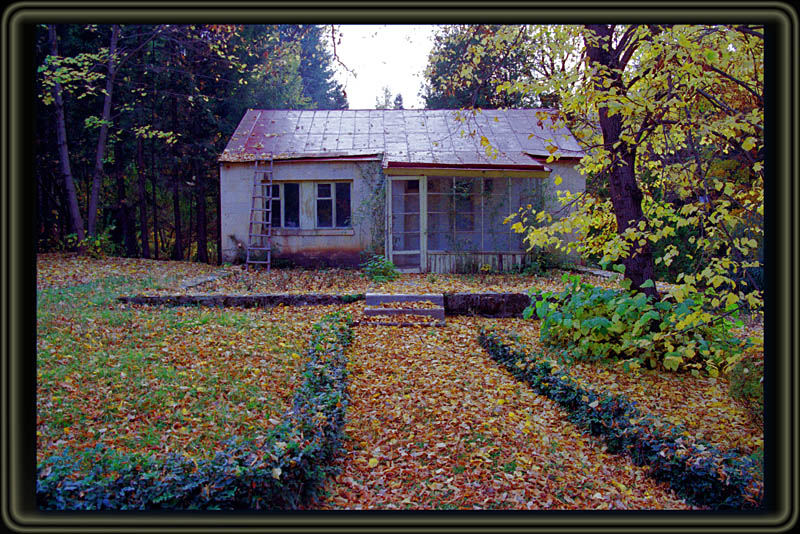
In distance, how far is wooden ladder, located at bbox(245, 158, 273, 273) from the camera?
1408cm

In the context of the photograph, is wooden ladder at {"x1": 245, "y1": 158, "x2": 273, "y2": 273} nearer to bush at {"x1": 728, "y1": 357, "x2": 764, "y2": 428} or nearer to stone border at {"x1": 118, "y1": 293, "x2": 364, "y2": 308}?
stone border at {"x1": 118, "y1": 293, "x2": 364, "y2": 308}

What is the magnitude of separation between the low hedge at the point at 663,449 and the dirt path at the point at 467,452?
10cm

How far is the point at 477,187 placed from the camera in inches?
539

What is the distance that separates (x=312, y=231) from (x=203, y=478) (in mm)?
11666

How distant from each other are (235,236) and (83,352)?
9.43m

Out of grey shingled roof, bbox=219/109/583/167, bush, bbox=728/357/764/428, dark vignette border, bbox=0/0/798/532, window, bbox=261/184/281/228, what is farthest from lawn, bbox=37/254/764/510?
window, bbox=261/184/281/228

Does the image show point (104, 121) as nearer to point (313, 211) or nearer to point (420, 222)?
point (313, 211)

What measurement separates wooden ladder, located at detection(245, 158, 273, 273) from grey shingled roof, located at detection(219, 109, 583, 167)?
0.49 meters

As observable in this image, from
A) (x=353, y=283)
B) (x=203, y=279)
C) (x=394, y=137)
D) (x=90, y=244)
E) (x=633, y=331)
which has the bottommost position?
(x=633, y=331)

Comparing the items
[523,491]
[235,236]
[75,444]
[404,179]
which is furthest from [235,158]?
[523,491]
